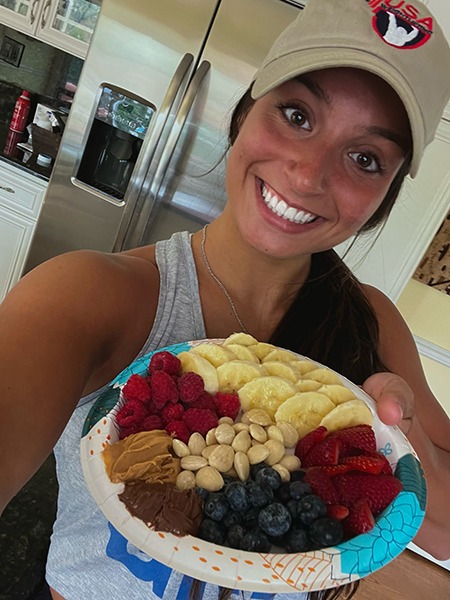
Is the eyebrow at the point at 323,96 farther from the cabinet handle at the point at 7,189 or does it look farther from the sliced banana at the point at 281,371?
the cabinet handle at the point at 7,189

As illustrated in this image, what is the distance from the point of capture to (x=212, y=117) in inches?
76.9

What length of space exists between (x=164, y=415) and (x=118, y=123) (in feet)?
5.45

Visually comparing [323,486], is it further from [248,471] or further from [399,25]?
[399,25]

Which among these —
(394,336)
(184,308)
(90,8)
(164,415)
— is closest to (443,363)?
(394,336)

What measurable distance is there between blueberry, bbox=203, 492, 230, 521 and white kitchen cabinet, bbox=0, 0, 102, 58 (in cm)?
248

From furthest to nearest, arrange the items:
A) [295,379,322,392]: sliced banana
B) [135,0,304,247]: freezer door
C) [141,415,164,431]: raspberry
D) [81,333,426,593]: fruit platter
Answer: [135,0,304,247]: freezer door, [295,379,322,392]: sliced banana, [141,415,164,431]: raspberry, [81,333,426,593]: fruit platter

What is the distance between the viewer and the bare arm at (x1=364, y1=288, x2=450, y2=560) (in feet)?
2.57

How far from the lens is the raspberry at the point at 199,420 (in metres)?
0.65

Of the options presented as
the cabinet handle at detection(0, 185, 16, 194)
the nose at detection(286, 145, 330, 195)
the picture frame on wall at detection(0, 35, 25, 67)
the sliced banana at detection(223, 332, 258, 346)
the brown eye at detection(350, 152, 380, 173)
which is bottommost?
the cabinet handle at detection(0, 185, 16, 194)

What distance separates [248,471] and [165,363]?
0.17 metres

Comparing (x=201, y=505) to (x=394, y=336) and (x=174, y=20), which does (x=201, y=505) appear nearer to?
(x=394, y=336)

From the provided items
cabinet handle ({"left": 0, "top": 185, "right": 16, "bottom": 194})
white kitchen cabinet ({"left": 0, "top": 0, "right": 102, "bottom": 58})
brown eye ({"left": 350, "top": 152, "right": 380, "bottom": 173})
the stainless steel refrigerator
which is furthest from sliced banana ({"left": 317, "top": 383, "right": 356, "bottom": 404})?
white kitchen cabinet ({"left": 0, "top": 0, "right": 102, "bottom": 58})

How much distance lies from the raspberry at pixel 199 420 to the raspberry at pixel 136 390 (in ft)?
0.18

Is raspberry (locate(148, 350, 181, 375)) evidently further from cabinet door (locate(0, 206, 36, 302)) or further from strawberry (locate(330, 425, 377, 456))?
cabinet door (locate(0, 206, 36, 302))
